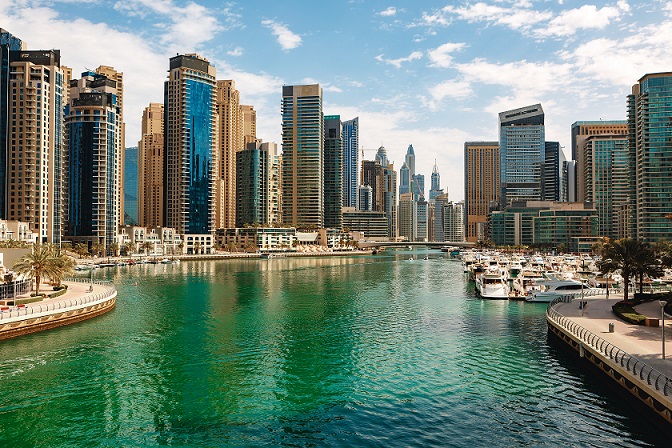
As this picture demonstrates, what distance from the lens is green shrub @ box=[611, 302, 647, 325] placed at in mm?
55328

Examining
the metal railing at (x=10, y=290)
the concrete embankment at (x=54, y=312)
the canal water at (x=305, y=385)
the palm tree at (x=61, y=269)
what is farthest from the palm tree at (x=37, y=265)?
the canal water at (x=305, y=385)

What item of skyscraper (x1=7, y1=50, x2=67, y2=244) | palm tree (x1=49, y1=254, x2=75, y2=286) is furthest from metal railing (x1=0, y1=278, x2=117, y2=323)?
skyscraper (x1=7, y1=50, x2=67, y2=244)

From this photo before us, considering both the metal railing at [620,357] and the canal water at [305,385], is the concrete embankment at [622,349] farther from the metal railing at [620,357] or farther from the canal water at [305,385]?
the canal water at [305,385]

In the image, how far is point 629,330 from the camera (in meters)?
52.5

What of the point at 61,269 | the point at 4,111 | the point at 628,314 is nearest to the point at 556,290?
the point at 628,314

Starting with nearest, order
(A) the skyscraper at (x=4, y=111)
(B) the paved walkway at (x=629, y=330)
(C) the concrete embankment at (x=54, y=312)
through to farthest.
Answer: (B) the paved walkway at (x=629, y=330) → (C) the concrete embankment at (x=54, y=312) → (A) the skyscraper at (x=4, y=111)

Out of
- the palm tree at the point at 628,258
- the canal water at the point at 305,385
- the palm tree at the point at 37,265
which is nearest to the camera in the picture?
the canal water at the point at 305,385

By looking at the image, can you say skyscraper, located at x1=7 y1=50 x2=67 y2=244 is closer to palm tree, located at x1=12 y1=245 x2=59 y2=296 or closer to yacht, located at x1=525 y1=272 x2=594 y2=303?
palm tree, located at x1=12 y1=245 x2=59 y2=296

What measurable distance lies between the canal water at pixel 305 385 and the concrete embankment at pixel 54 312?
203cm

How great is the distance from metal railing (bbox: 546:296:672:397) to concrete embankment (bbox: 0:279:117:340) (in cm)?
6252

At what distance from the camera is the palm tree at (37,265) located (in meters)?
78.8

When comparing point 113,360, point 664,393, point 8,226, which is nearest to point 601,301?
point 664,393

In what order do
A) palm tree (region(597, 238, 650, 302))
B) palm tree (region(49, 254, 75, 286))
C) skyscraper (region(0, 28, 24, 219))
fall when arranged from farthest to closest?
skyscraper (region(0, 28, 24, 219)) < palm tree (region(49, 254, 75, 286)) < palm tree (region(597, 238, 650, 302))

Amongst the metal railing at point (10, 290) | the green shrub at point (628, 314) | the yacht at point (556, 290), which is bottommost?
the yacht at point (556, 290)
